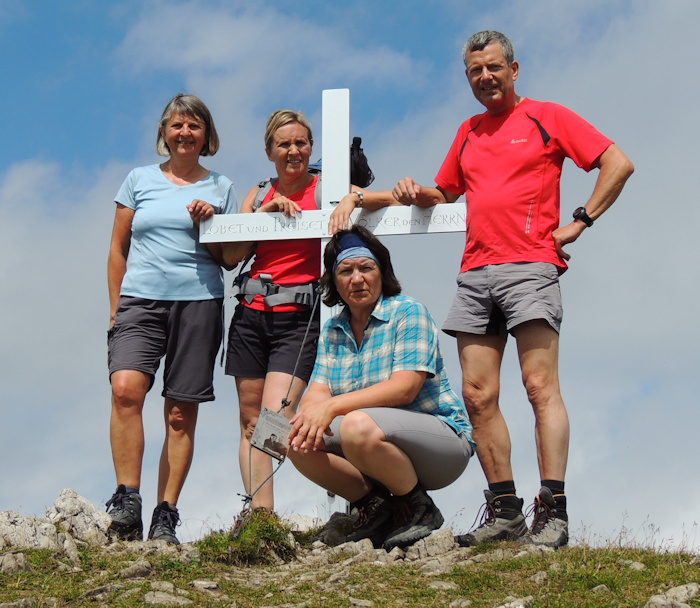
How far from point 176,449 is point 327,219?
1.98 meters

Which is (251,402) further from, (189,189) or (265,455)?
(189,189)

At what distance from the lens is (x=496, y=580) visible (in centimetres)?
488

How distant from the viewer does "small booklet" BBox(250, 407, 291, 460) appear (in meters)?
5.82

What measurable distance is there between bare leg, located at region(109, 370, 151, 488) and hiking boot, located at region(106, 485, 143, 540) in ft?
0.30

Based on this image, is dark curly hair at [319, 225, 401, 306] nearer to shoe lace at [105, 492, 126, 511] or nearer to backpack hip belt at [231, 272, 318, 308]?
backpack hip belt at [231, 272, 318, 308]

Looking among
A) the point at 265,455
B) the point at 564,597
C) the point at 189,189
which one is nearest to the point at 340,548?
the point at 265,455

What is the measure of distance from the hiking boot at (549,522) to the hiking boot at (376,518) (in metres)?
0.89

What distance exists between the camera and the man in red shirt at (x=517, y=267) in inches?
218

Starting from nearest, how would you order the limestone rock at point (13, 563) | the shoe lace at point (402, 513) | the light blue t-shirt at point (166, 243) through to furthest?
the limestone rock at point (13, 563) < the shoe lace at point (402, 513) < the light blue t-shirt at point (166, 243)

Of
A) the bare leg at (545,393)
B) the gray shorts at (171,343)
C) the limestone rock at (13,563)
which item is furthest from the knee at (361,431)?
the limestone rock at (13,563)

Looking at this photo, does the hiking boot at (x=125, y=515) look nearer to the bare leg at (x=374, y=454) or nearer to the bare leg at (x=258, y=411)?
the bare leg at (x=258, y=411)

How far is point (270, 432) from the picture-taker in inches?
229

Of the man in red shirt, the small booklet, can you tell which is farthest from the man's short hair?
the small booklet

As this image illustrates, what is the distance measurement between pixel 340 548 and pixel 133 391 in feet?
5.73
